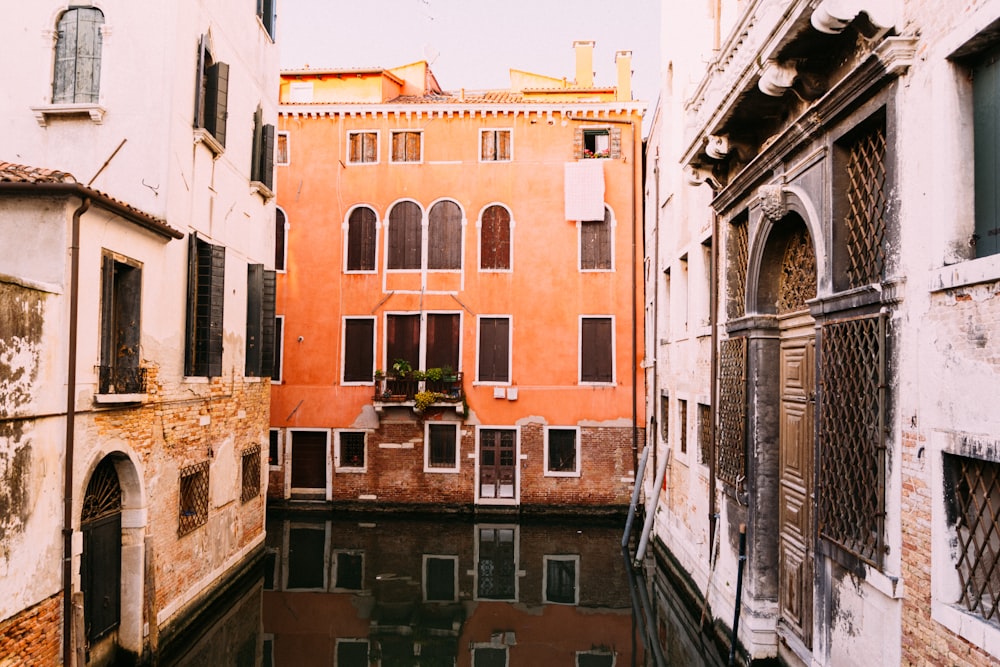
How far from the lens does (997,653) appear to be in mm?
3365

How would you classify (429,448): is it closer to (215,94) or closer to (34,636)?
(215,94)

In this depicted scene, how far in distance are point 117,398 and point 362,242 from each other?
32.4 ft

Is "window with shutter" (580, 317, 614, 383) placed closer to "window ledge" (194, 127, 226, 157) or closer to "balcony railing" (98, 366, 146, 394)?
"window ledge" (194, 127, 226, 157)

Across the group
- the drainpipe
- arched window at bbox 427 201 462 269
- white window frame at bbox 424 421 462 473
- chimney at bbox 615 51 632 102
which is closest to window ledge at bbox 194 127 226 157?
the drainpipe

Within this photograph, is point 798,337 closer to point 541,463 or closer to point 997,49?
point 997,49

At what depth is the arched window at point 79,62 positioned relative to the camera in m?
7.97

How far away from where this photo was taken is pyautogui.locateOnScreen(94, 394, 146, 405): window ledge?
6574 mm

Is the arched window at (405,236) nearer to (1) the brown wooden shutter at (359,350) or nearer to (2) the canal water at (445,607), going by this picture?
(1) the brown wooden shutter at (359,350)

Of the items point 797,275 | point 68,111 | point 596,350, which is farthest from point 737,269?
point 596,350

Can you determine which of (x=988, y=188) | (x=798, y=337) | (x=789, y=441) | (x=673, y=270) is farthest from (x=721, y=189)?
(x=988, y=188)

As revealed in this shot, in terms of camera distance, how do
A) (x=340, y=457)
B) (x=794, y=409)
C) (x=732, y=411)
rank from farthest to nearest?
(x=340, y=457) → (x=732, y=411) → (x=794, y=409)

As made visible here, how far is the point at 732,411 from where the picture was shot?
7719 mm

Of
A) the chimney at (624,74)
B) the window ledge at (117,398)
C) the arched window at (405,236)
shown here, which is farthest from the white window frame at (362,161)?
the window ledge at (117,398)

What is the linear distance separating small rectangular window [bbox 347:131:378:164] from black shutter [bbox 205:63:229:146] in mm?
7315
